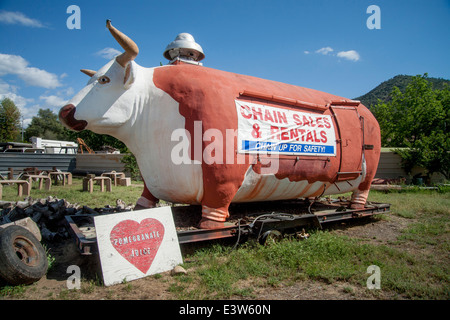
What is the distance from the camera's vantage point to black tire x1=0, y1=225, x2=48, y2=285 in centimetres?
322

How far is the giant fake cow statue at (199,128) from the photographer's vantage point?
14.4ft

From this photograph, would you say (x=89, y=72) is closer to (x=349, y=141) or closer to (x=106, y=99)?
(x=106, y=99)

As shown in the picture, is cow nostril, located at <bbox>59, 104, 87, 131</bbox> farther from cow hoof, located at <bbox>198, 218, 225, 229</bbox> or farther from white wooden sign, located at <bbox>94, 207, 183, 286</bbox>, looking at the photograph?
cow hoof, located at <bbox>198, 218, 225, 229</bbox>

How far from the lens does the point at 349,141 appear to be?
618cm

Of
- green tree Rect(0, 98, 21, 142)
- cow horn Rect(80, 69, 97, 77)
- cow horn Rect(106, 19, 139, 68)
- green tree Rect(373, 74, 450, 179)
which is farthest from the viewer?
green tree Rect(0, 98, 21, 142)

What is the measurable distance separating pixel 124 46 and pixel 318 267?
3.97 meters

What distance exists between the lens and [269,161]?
4.98 meters

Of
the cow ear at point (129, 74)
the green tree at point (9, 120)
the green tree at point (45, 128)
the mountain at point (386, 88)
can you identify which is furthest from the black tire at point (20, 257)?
the mountain at point (386, 88)

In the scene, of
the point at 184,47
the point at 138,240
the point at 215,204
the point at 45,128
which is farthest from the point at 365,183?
the point at 45,128

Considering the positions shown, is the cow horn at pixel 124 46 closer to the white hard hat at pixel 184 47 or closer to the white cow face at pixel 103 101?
the white cow face at pixel 103 101

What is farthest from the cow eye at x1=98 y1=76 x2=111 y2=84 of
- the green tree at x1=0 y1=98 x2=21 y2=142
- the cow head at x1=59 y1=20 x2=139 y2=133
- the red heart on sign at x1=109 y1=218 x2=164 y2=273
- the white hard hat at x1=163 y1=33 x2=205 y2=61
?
the green tree at x1=0 y1=98 x2=21 y2=142

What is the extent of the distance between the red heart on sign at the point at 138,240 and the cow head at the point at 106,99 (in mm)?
1646

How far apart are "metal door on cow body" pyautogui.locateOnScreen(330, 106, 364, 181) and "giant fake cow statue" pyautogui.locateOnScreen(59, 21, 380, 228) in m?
0.96

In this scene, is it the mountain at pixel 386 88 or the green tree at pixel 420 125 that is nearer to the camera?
the green tree at pixel 420 125
